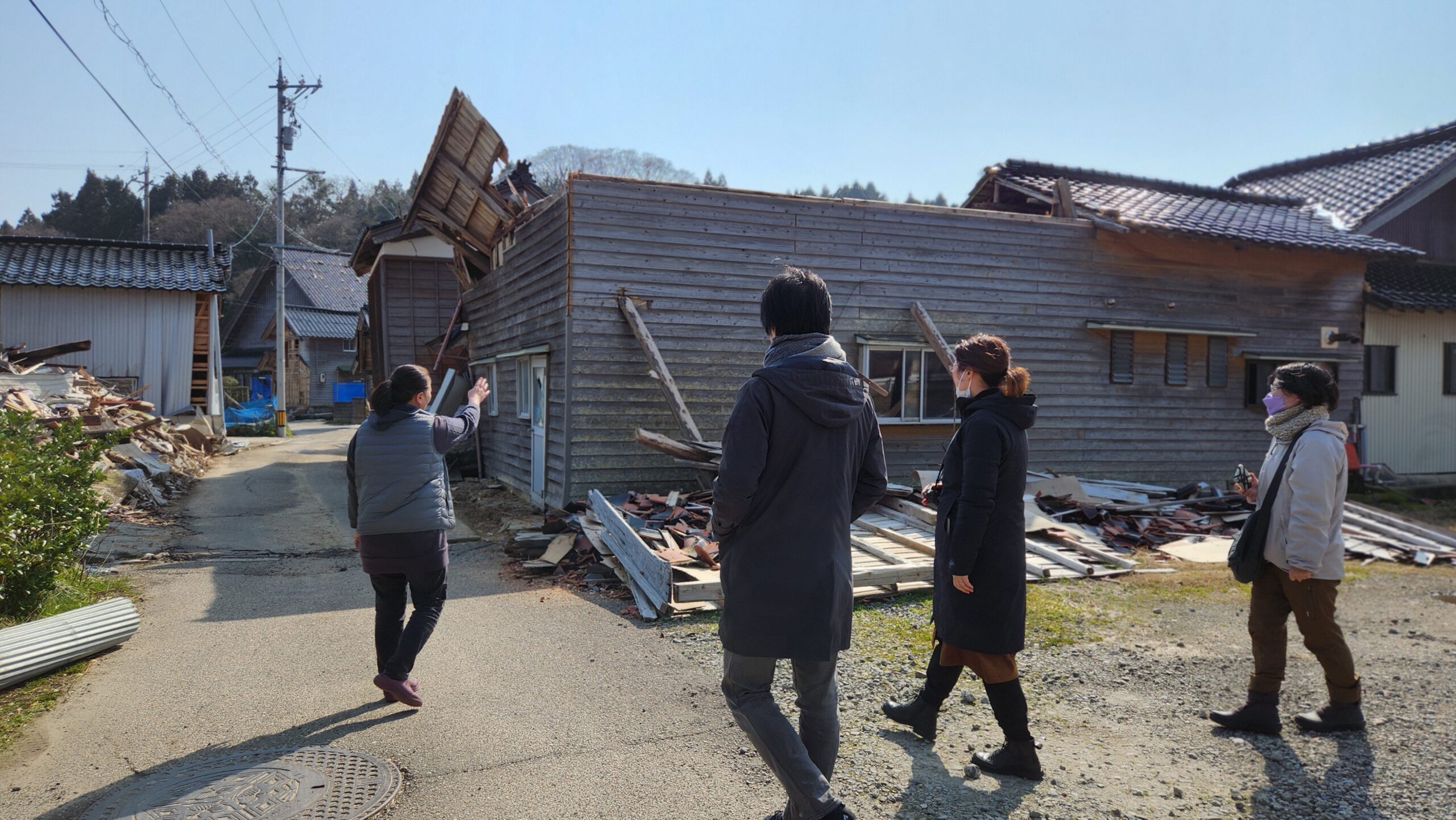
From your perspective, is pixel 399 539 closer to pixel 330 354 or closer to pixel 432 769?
pixel 432 769

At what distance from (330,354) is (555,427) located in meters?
31.8

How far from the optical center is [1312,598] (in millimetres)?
4000

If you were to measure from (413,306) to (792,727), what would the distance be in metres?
18.7

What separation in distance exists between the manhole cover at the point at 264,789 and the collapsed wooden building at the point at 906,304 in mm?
5940

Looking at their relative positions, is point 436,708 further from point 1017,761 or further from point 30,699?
point 1017,761

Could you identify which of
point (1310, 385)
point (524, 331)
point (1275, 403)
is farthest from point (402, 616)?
point (524, 331)

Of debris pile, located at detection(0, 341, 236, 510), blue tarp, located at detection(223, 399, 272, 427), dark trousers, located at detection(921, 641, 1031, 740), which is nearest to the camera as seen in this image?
dark trousers, located at detection(921, 641, 1031, 740)

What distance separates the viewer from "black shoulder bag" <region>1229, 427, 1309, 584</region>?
13.5ft

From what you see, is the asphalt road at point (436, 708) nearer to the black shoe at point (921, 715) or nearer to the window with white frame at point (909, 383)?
the black shoe at point (921, 715)

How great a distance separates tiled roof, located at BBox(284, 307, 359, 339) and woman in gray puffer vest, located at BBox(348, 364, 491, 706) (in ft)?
114

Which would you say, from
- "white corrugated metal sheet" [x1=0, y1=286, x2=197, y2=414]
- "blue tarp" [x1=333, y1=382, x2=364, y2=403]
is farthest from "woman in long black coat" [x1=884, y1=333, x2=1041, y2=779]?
"blue tarp" [x1=333, y1=382, x2=364, y2=403]

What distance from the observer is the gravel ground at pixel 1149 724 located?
3.41m

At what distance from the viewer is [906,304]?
1127 centimetres

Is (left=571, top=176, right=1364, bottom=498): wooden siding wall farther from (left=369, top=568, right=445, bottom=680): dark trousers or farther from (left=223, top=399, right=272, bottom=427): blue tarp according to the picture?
(left=223, top=399, right=272, bottom=427): blue tarp
